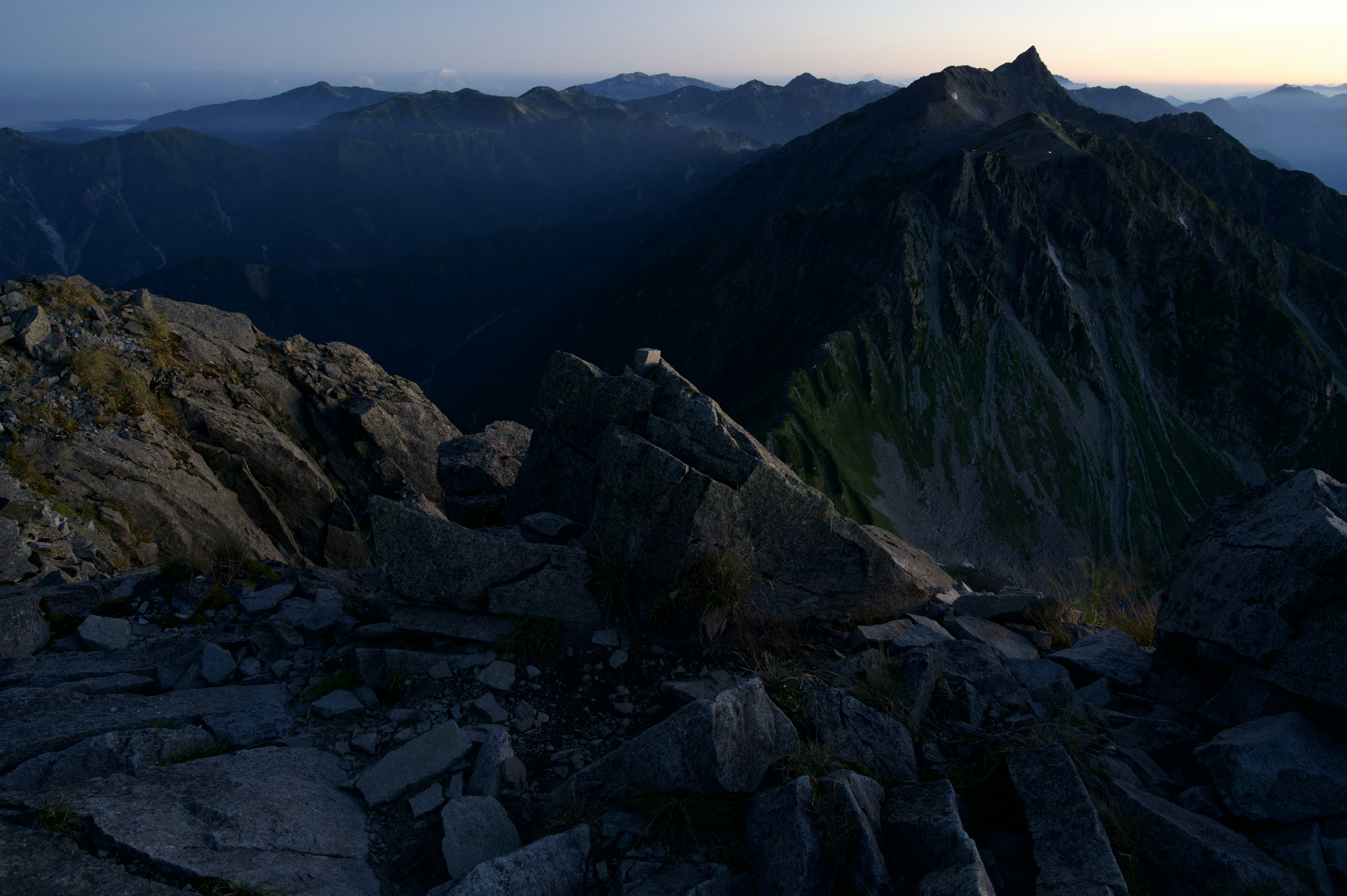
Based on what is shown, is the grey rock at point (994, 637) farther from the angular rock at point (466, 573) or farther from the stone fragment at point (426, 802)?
the stone fragment at point (426, 802)

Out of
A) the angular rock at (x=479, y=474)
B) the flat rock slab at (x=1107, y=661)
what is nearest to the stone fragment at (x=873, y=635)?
the flat rock slab at (x=1107, y=661)

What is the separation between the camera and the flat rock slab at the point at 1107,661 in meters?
9.66

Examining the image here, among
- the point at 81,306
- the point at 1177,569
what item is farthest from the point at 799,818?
the point at 81,306

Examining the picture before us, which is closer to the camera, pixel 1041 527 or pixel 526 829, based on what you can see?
pixel 526 829

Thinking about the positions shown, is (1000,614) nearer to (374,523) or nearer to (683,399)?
(683,399)

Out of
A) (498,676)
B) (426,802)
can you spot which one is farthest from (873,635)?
(426,802)

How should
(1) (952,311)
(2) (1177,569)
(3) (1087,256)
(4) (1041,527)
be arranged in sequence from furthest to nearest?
(3) (1087,256)
(1) (952,311)
(4) (1041,527)
(2) (1177,569)

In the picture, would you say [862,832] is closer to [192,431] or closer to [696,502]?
[696,502]

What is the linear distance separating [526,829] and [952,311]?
475 ft

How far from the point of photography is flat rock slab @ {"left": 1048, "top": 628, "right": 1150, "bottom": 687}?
9.66 meters

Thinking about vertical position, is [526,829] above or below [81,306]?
below

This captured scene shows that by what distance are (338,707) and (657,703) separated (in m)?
3.98

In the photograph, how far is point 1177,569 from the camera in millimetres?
10648

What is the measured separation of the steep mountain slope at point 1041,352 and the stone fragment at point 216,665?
323 ft
